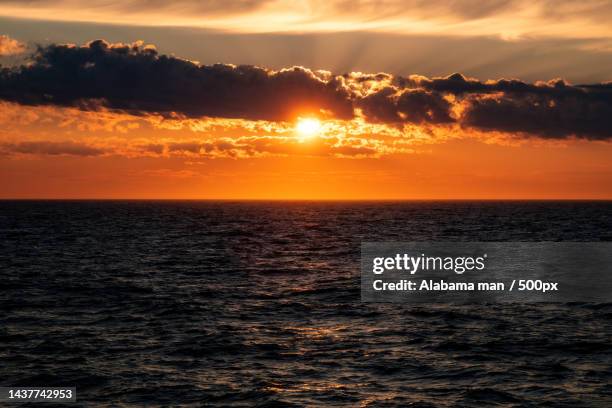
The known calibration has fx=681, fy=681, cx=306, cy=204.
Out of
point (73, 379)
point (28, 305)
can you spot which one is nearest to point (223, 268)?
point (28, 305)

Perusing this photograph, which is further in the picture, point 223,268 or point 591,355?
point 223,268

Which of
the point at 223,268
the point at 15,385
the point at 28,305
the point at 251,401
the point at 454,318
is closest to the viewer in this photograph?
the point at 251,401

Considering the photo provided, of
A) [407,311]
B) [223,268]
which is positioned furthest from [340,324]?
[223,268]

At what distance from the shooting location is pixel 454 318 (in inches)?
1487

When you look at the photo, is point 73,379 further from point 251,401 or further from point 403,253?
point 403,253

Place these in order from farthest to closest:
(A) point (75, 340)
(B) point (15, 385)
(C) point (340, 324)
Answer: (C) point (340, 324)
(A) point (75, 340)
(B) point (15, 385)

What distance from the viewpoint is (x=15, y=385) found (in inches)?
971

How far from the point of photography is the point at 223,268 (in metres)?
61.8

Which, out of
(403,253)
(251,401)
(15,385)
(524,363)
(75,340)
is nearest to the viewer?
(251,401)

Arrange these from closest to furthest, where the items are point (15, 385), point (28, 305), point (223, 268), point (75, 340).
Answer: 1. point (15, 385)
2. point (75, 340)
3. point (28, 305)
4. point (223, 268)

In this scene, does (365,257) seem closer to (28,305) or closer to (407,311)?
(407,311)

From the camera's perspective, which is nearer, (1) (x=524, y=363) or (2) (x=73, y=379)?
(2) (x=73, y=379)

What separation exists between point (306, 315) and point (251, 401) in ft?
50.3

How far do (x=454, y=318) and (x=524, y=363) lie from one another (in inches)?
405
